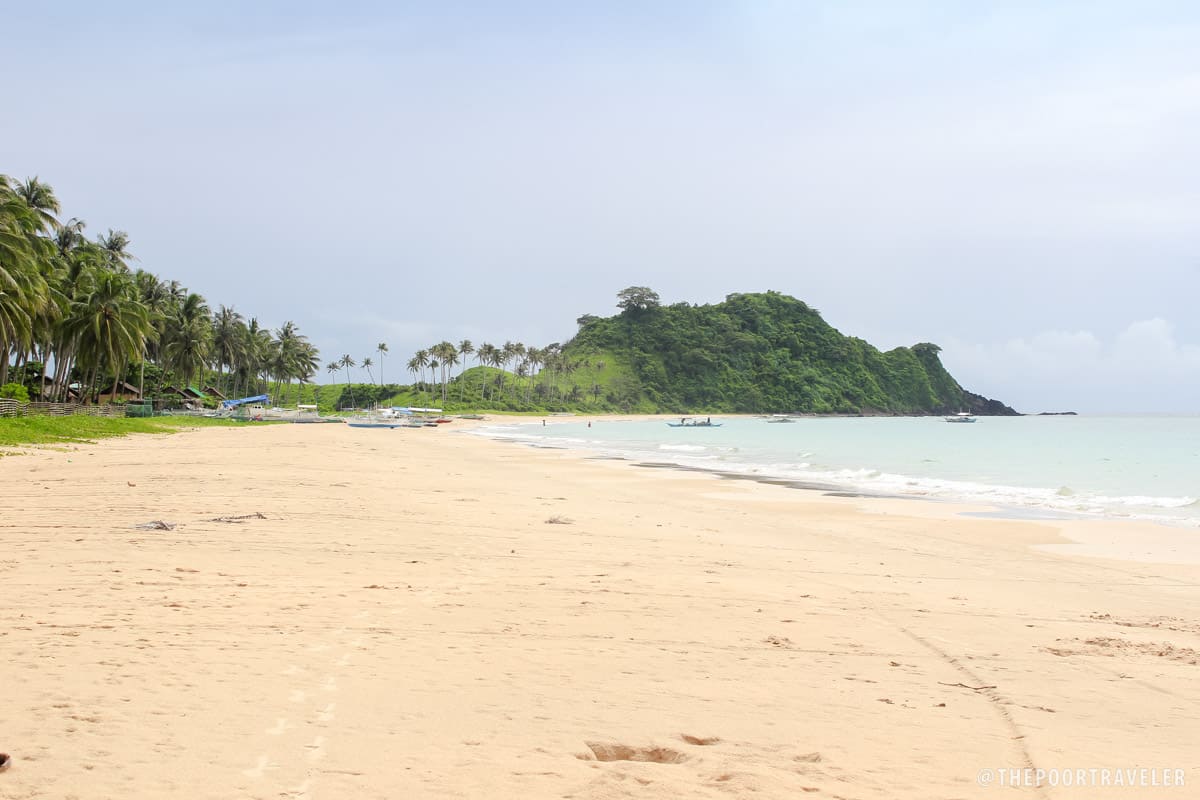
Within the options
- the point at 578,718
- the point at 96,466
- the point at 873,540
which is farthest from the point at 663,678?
the point at 96,466

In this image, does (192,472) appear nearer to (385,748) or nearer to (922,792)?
(385,748)

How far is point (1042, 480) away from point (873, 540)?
1610 cm

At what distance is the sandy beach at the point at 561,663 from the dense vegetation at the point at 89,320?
38.4 m

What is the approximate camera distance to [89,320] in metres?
54.1

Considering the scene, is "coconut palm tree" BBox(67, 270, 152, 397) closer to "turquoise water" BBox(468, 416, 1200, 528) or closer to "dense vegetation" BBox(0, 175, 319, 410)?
"dense vegetation" BBox(0, 175, 319, 410)

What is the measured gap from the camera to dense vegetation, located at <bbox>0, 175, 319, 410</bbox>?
4228 centimetres

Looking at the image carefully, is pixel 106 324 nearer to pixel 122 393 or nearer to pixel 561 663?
pixel 122 393

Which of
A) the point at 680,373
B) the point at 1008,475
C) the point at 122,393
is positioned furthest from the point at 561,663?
the point at 680,373

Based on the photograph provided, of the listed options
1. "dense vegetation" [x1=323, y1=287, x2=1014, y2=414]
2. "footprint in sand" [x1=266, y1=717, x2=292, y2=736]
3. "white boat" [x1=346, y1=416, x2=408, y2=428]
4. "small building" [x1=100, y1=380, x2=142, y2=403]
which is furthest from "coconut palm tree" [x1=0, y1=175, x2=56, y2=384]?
"dense vegetation" [x1=323, y1=287, x2=1014, y2=414]

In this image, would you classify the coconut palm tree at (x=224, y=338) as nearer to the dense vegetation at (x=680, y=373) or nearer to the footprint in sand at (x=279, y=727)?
the dense vegetation at (x=680, y=373)

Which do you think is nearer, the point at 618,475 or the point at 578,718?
the point at 578,718

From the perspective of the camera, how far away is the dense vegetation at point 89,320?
42281 millimetres

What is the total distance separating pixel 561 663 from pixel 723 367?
180155 millimetres

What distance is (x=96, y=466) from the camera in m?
19.1
